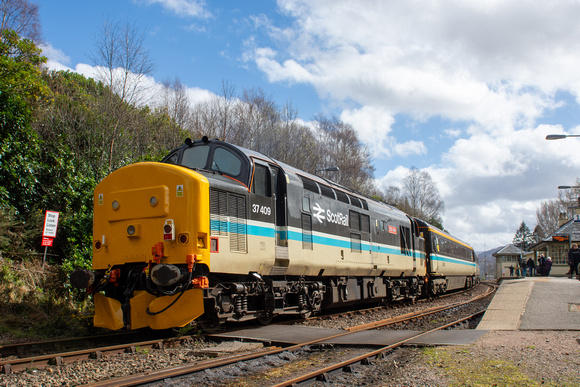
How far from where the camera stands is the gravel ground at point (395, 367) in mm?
5430

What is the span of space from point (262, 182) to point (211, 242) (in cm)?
196

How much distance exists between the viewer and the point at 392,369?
20.2 feet

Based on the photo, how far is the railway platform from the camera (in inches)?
392

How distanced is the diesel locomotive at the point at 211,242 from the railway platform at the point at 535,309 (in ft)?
12.7

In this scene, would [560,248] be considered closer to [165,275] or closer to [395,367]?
[395,367]

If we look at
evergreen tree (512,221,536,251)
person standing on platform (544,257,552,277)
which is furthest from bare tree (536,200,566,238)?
person standing on platform (544,257,552,277)

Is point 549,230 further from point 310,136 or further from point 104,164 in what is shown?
point 104,164

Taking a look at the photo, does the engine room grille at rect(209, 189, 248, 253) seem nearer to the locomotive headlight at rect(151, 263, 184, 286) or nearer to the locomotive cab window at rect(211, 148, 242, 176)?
the locomotive cab window at rect(211, 148, 242, 176)

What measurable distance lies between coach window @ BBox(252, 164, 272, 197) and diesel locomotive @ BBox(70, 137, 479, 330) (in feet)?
0.07

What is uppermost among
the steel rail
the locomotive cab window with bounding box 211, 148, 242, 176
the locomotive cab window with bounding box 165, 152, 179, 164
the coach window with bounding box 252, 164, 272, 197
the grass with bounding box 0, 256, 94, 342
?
the locomotive cab window with bounding box 165, 152, 179, 164

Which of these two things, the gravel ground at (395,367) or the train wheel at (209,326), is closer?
the gravel ground at (395,367)

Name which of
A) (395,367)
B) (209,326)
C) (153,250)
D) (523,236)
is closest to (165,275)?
(153,250)

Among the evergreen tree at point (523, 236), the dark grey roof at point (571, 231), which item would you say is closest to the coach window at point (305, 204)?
the dark grey roof at point (571, 231)

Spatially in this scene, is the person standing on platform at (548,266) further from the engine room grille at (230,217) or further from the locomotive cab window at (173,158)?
the locomotive cab window at (173,158)
